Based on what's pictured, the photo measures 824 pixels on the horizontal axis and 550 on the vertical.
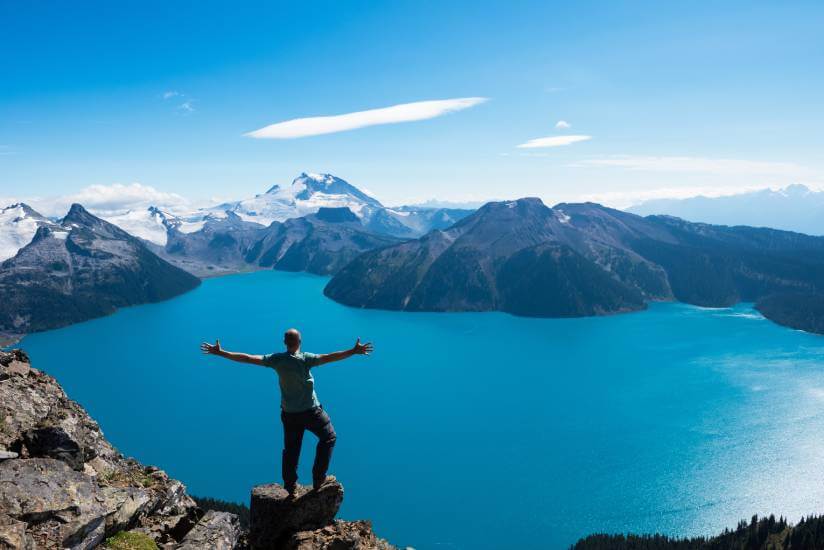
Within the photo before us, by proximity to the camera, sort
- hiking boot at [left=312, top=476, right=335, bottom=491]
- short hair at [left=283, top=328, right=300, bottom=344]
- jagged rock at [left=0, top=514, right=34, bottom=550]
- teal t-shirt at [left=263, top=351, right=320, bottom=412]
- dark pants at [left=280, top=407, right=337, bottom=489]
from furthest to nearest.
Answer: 1. hiking boot at [left=312, top=476, right=335, bottom=491]
2. dark pants at [left=280, top=407, right=337, bottom=489]
3. teal t-shirt at [left=263, top=351, right=320, bottom=412]
4. short hair at [left=283, top=328, right=300, bottom=344]
5. jagged rock at [left=0, top=514, right=34, bottom=550]

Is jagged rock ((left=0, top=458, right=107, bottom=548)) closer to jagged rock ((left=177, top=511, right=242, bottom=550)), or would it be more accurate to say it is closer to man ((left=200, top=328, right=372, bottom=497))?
jagged rock ((left=177, top=511, right=242, bottom=550))

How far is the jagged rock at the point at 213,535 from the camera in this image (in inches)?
590

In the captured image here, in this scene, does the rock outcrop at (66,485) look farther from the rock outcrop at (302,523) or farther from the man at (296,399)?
the man at (296,399)

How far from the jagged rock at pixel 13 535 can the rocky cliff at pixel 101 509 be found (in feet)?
0.06

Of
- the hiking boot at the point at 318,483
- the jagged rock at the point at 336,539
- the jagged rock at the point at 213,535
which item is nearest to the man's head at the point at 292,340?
the hiking boot at the point at 318,483

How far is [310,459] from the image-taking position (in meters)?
106

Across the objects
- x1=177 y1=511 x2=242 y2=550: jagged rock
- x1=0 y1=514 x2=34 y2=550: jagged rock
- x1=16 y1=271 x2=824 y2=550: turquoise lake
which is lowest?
x1=16 y1=271 x2=824 y2=550: turquoise lake

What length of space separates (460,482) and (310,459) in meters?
30.0

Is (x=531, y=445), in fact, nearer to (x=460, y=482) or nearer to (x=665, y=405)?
(x=460, y=482)

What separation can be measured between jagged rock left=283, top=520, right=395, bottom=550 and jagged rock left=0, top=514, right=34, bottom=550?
242 inches

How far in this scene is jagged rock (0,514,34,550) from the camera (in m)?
10.8

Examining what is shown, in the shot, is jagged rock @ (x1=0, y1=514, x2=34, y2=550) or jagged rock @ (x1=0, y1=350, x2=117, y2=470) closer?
jagged rock @ (x1=0, y1=514, x2=34, y2=550)

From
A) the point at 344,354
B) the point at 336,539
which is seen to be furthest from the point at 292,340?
the point at 336,539

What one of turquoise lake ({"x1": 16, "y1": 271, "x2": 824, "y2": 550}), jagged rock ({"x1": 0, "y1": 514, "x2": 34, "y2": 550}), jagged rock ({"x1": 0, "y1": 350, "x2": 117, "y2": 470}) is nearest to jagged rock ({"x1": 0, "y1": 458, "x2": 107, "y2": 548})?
jagged rock ({"x1": 0, "y1": 514, "x2": 34, "y2": 550})
